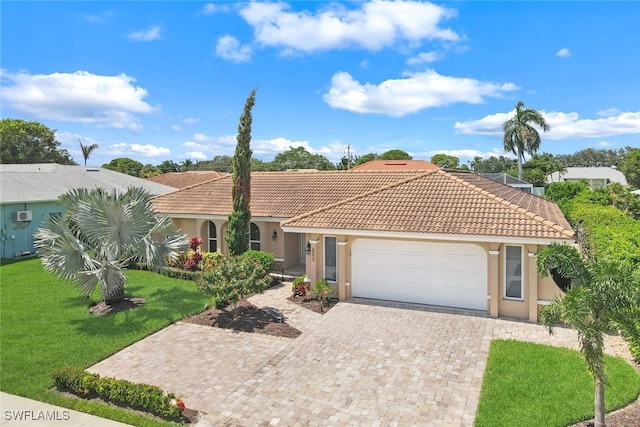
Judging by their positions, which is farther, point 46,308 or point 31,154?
point 31,154

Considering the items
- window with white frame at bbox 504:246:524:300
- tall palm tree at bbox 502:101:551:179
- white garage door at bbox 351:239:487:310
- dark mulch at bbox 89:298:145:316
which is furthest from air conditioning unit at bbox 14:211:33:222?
tall palm tree at bbox 502:101:551:179

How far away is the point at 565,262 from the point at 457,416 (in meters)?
3.57

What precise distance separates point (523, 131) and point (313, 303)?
4824 centimetres

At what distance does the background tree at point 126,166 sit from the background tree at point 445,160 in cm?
6499

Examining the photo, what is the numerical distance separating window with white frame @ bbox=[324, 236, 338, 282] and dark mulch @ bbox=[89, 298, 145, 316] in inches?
285

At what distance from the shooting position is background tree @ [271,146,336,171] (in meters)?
99.6

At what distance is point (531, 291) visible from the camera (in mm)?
13203

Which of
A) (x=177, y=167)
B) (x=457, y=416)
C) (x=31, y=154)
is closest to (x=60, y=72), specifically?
(x=457, y=416)

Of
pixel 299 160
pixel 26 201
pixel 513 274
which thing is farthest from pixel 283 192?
pixel 299 160

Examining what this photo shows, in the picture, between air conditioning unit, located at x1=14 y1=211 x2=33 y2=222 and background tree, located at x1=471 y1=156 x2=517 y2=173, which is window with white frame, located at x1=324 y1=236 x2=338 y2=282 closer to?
air conditioning unit, located at x1=14 y1=211 x2=33 y2=222

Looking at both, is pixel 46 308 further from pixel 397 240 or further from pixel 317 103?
pixel 317 103

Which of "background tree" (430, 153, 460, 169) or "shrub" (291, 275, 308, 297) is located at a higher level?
"background tree" (430, 153, 460, 169)

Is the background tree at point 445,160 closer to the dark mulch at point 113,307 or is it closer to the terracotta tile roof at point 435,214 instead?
the terracotta tile roof at point 435,214

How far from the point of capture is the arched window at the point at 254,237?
72.5 ft
